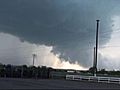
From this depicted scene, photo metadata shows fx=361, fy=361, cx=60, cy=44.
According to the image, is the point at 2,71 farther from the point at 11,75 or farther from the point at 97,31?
the point at 97,31

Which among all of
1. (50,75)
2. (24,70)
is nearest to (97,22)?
(50,75)

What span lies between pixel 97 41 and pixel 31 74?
28.2 meters

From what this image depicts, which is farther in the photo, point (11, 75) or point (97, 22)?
point (11, 75)

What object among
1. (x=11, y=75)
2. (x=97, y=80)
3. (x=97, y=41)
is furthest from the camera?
(x=11, y=75)

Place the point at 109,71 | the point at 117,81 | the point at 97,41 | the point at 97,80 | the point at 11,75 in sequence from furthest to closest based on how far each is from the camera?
the point at 109,71, the point at 11,75, the point at 97,41, the point at 97,80, the point at 117,81

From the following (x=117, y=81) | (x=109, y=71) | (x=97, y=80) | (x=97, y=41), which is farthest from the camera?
(x=109, y=71)

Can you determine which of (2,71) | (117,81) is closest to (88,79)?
(117,81)

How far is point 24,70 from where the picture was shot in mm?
96125

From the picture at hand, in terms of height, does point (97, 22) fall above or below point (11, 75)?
above

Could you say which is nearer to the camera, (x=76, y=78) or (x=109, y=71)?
(x=76, y=78)

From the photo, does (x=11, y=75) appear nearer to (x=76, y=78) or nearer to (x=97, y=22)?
(x=76, y=78)

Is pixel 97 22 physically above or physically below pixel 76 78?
above

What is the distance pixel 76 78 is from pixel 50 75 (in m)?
18.5

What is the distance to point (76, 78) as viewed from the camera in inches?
2940
